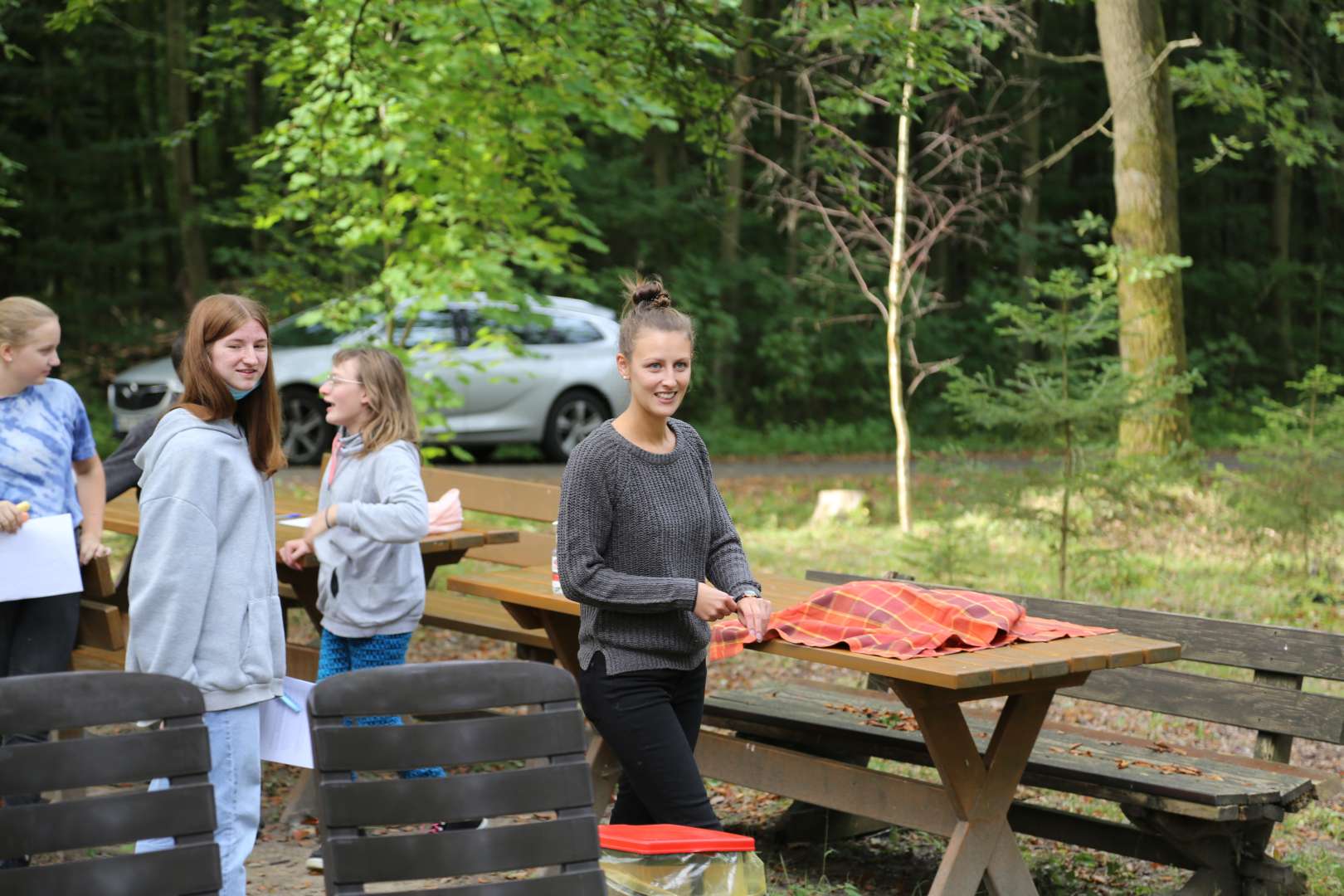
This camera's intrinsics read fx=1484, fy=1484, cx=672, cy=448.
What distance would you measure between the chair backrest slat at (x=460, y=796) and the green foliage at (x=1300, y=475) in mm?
7208

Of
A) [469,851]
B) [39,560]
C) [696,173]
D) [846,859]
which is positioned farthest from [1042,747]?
[696,173]

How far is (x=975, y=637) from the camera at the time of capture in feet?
13.4

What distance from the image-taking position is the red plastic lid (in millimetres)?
2980

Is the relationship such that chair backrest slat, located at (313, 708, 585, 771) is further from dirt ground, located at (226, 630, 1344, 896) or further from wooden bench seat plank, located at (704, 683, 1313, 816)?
dirt ground, located at (226, 630, 1344, 896)

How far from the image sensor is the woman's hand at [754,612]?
3830 mm

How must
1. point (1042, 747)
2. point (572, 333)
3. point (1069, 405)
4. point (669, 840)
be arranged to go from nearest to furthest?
point (669, 840) → point (1042, 747) → point (1069, 405) → point (572, 333)

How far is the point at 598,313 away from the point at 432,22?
855cm

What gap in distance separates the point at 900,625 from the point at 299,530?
330cm

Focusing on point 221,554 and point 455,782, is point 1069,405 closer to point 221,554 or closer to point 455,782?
point 221,554

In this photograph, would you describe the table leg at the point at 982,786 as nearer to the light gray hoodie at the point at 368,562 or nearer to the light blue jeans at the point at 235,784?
the light blue jeans at the point at 235,784

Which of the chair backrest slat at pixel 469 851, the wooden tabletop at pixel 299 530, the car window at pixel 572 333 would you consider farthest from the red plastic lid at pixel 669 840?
the car window at pixel 572 333

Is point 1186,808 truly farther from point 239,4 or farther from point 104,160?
point 104,160

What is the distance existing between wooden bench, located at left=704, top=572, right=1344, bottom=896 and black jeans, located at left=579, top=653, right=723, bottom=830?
123cm

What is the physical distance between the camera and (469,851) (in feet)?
8.69
